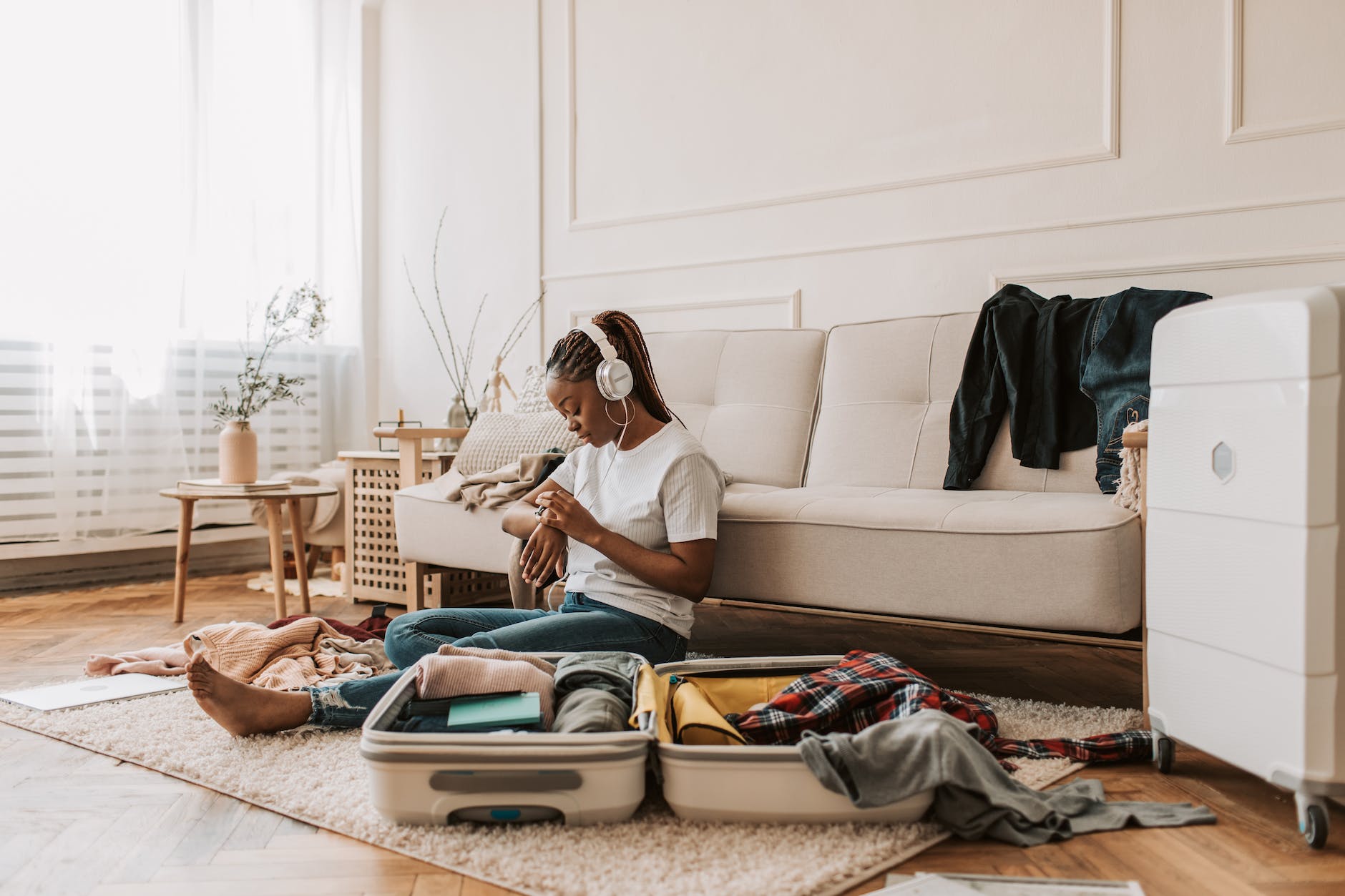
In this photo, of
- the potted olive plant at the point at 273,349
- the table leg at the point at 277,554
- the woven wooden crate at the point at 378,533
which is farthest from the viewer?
the potted olive plant at the point at 273,349

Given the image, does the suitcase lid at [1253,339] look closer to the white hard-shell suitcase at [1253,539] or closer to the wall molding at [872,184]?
the white hard-shell suitcase at [1253,539]

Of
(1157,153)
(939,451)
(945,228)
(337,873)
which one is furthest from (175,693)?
(1157,153)

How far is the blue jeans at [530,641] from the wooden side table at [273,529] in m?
1.20

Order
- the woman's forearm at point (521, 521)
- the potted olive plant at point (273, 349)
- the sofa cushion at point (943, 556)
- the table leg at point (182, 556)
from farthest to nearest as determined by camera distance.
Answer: the potted olive plant at point (273, 349) → the table leg at point (182, 556) → the woman's forearm at point (521, 521) → the sofa cushion at point (943, 556)

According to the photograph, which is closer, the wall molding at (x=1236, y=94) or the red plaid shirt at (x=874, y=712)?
the red plaid shirt at (x=874, y=712)

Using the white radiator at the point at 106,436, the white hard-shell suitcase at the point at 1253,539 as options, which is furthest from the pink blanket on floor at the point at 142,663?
the white hard-shell suitcase at the point at 1253,539

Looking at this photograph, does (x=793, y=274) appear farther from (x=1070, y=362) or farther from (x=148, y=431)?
(x=148, y=431)

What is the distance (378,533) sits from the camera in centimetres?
338

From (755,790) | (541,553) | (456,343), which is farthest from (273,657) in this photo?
(456,343)

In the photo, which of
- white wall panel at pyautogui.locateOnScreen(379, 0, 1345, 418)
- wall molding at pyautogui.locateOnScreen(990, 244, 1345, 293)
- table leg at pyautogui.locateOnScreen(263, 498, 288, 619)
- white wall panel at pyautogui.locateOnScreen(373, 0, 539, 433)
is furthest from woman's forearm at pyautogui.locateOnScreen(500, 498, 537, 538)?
white wall panel at pyautogui.locateOnScreen(373, 0, 539, 433)

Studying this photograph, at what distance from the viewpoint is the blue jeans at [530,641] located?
1.85m

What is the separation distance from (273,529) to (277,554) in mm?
122

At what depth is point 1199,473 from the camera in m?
1.52

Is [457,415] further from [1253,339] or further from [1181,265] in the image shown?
[1253,339]
